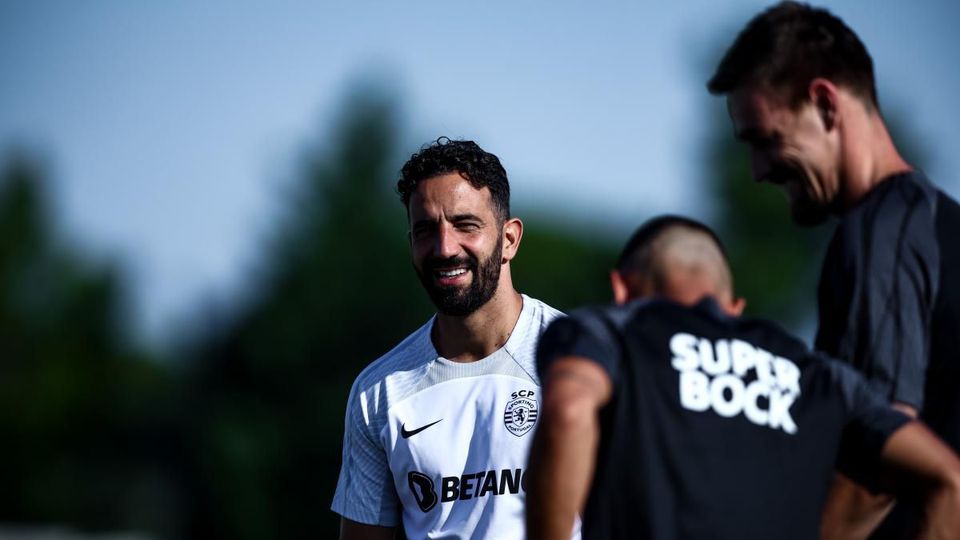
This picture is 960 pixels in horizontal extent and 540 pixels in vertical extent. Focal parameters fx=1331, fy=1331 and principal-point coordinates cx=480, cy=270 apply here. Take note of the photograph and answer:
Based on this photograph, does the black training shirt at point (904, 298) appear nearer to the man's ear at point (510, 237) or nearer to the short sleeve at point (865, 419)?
the short sleeve at point (865, 419)

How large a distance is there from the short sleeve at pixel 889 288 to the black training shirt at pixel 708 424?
0.32 ft

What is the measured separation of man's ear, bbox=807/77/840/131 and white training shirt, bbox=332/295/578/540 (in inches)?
108

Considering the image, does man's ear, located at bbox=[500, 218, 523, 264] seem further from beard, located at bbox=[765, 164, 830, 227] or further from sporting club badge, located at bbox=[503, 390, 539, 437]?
beard, located at bbox=[765, 164, 830, 227]

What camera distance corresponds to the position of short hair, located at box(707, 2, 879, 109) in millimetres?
4445

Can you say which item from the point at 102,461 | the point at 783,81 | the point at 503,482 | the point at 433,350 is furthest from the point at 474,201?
the point at 102,461

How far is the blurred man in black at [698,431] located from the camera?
4.09 metres

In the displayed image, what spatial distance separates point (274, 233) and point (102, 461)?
1822 centimetres

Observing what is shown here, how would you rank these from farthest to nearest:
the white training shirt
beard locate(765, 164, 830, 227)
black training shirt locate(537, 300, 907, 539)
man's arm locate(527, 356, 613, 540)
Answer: the white training shirt < beard locate(765, 164, 830, 227) < black training shirt locate(537, 300, 907, 539) < man's arm locate(527, 356, 613, 540)

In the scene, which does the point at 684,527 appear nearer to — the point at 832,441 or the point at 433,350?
the point at 832,441

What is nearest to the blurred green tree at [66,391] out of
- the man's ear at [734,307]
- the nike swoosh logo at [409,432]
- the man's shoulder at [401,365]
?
the man's shoulder at [401,365]

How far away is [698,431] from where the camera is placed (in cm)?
415

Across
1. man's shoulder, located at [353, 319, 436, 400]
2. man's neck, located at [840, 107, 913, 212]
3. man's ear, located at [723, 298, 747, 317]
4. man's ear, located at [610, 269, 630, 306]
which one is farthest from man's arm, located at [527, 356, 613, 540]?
man's shoulder, located at [353, 319, 436, 400]

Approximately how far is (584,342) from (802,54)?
49.4 inches

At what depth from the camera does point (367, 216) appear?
58875 millimetres
